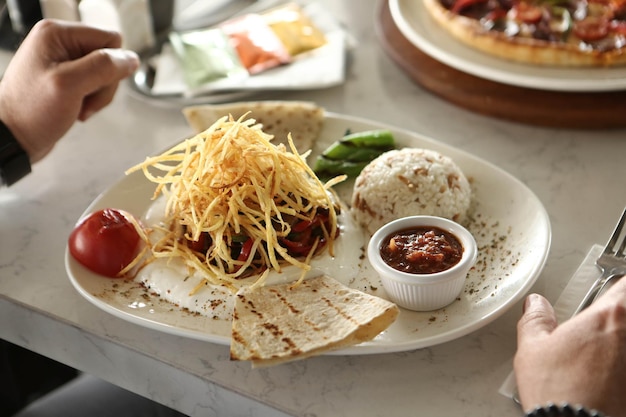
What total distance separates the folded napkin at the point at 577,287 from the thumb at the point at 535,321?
12cm

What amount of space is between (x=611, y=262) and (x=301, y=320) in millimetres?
784

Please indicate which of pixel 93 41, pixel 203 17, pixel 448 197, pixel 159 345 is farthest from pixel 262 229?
pixel 203 17

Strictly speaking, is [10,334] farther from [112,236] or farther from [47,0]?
[47,0]

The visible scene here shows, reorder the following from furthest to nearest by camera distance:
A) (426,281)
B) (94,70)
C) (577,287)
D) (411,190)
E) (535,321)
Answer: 1. (94,70)
2. (411,190)
3. (577,287)
4. (426,281)
5. (535,321)

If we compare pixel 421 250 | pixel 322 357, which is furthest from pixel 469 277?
pixel 322 357

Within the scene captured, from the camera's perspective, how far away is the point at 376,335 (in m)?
1.60

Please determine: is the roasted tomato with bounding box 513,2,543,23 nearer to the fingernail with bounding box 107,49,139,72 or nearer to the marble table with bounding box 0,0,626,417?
the marble table with bounding box 0,0,626,417

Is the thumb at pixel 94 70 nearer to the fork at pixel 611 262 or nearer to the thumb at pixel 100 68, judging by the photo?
the thumb at pixel 100 68

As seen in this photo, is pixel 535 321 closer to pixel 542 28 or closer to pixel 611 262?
pixel 611 262

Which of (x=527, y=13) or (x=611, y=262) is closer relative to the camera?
(x=611, y=262)

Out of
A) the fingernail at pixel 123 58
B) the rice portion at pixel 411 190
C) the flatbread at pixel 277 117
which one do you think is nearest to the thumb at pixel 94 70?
the fingernail at pixel 123 58

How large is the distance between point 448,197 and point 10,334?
1.21 metres

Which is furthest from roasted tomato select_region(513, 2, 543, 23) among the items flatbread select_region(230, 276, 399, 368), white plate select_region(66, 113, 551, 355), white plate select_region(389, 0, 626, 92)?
flatbread select_region(230, 276, 399, 368)

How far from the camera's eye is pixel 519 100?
2.55 m
